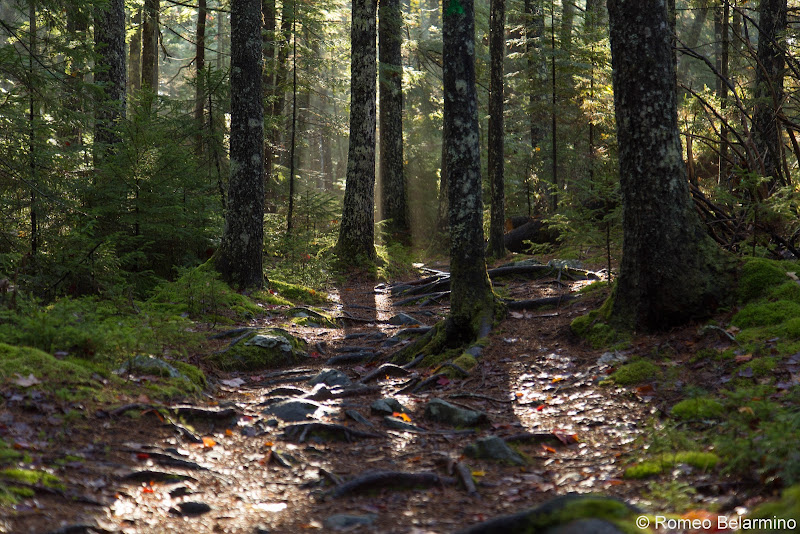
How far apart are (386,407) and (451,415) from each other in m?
0.68

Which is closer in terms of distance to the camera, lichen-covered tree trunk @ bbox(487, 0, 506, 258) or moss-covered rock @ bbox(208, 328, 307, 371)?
moss-covered rock @ bbox(208, 328, 307, 371)

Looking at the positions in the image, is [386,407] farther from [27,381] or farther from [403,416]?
[27,381]

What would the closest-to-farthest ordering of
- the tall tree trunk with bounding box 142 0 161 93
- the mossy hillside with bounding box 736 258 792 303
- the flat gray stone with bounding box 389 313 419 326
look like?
1. the mossy hillside with bounding box 736 258 792 303
2. the flat gray stone with bounding box 389 313 419 326
3. the tall tree trunk with bounding box 142 0 161 93

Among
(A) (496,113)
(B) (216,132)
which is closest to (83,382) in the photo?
(B) (216,132)

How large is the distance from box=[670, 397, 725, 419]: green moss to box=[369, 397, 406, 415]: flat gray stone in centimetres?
246

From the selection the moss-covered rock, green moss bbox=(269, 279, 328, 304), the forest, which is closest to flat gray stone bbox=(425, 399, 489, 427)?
the forest

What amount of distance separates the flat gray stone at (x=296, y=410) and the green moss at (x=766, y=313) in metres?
4.37

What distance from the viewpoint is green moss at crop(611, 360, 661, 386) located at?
5.56 meters

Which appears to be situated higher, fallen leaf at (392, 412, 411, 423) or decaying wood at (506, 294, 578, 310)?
decaying wood at (506, 294, 578, 310)

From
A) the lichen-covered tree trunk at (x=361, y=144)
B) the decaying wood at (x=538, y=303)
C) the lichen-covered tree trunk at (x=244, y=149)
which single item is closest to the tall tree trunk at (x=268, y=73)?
the lichen-covered tree trunk at (x=361, y=144)

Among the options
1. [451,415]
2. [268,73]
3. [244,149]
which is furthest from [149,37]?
[451,415]

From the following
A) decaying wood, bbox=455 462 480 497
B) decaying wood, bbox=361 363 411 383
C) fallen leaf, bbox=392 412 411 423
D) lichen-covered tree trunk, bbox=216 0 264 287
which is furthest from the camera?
lichen-covered tree trunk, bbox=216 0 264 287

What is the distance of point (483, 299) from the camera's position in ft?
24.3

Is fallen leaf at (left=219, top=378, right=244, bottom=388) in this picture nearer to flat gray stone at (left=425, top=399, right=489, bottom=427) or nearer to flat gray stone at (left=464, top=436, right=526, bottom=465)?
flat gray stone at (left=425, top=399, right=489, bottom=427)
